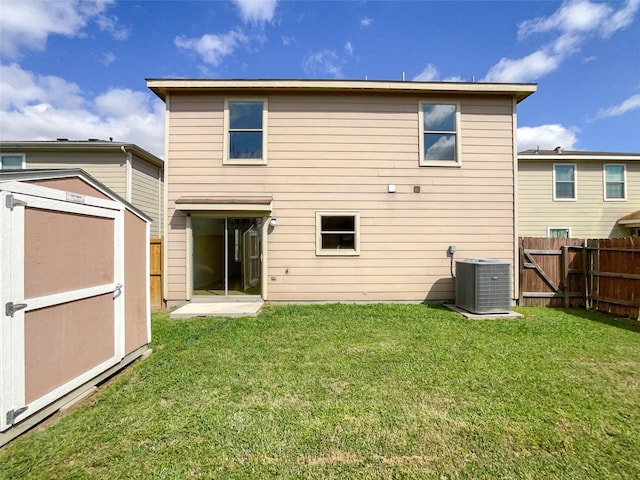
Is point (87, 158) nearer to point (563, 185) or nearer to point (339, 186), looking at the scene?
point (339, 186)

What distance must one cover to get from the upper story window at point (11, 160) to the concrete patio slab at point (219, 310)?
854cm

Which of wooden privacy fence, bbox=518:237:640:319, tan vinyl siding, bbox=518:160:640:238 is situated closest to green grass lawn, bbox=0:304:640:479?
wooden privacy fence, bbox=518:237:640:319

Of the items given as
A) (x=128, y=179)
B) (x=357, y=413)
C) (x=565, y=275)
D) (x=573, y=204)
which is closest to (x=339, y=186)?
(x=357, y=413)

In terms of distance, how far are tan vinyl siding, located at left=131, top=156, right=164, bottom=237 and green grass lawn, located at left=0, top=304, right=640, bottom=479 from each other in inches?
290

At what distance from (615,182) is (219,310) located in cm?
1582

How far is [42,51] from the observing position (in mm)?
9242

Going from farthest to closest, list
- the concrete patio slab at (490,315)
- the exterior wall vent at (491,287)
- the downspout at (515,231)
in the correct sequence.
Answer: the downspout at (515,231) → the exterior wall vent at (491,287) → the concrete patio slab at (490,315)

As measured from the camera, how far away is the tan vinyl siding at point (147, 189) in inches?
381

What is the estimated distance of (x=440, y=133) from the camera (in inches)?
275

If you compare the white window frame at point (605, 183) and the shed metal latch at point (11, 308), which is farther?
the white window frame at point (605, 183)

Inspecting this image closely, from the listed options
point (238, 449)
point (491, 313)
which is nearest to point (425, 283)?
point (491, 313)

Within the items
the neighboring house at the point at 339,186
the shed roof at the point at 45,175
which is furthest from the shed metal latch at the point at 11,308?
the neighboring house at the point at 339,186

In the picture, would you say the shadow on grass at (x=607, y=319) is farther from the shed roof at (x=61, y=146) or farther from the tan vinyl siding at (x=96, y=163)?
the shed roof at (x=61, y=146)

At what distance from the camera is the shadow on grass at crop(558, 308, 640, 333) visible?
521cm
